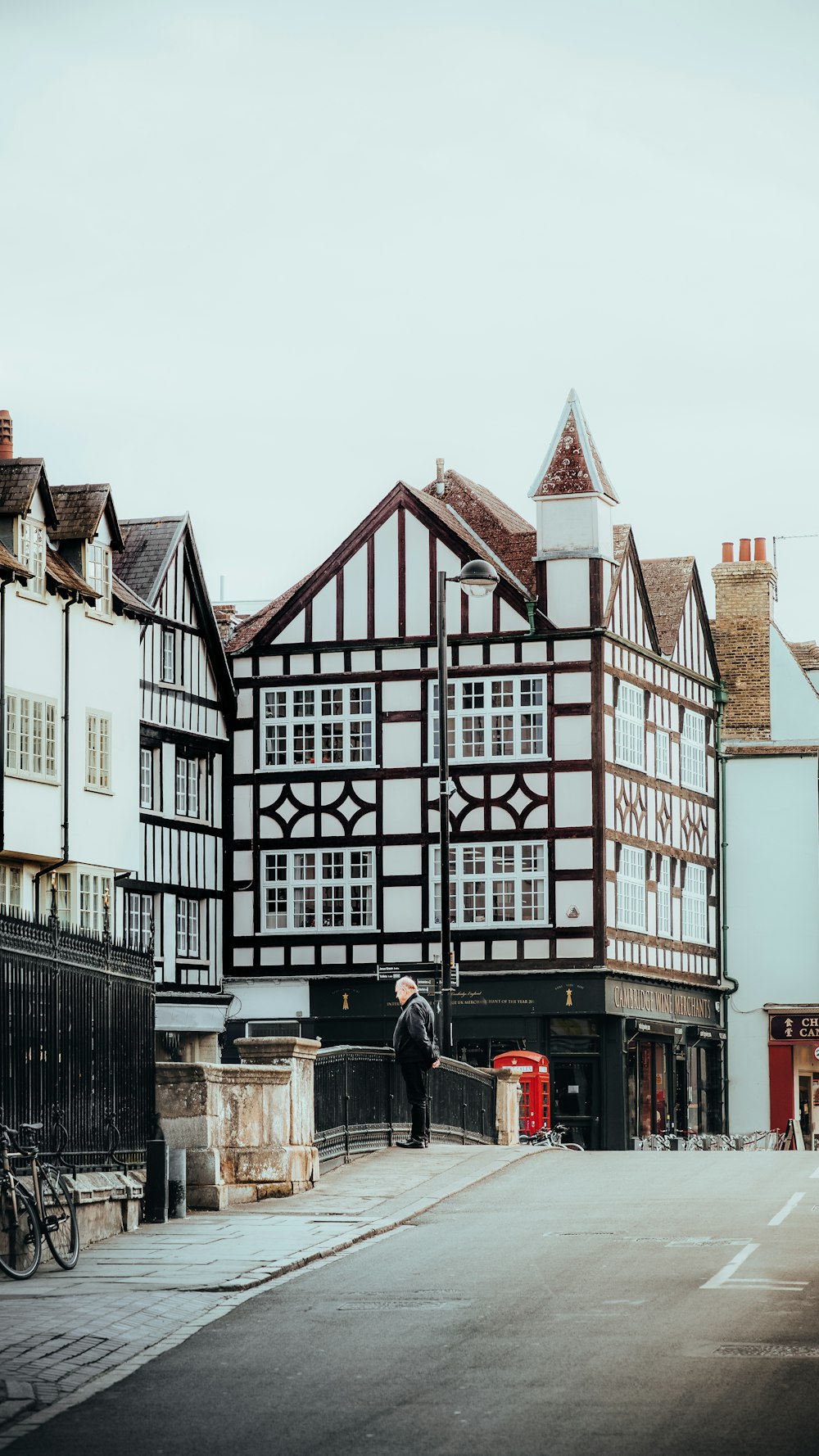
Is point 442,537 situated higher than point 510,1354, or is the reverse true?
point 442,537

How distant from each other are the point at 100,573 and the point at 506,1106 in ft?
40.7

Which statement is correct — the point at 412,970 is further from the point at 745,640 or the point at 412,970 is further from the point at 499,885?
the point at 745,640

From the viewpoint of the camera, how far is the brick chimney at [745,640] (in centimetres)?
5312

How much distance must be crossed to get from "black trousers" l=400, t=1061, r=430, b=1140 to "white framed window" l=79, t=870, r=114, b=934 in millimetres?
11617

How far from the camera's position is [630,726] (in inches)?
1828

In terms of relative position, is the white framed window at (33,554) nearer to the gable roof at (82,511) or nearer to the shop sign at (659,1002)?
the gable roof at (82,511)

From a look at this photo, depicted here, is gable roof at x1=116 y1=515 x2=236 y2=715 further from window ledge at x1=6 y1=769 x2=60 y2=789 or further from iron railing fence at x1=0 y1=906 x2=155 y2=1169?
iron railing fence at x1=0 y1=906 x2=155 y2=1169

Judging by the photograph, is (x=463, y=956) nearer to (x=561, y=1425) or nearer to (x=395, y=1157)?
(x=395, y=1157)

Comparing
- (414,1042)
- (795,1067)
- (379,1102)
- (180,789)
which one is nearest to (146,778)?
(180,789)

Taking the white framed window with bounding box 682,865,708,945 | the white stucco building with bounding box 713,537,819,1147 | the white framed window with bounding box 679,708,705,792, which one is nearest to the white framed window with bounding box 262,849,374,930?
A: the white framed window with bounding box 682,865,708,945

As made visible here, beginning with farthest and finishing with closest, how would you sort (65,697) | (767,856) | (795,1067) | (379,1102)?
1. (767,856)
2. (795,1067)
3. (65,697)
4. (379,1102)

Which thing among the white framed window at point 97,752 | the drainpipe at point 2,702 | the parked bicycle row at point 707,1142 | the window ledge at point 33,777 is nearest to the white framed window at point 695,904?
the parked bicycle row at point 707,1142

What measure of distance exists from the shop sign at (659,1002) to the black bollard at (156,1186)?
27070 mm

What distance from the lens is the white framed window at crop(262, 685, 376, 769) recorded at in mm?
46062
